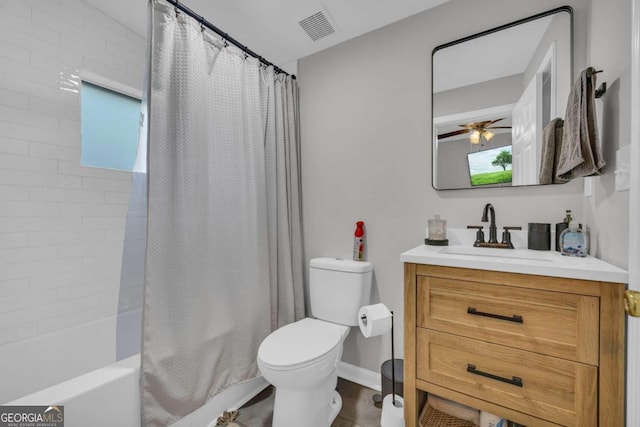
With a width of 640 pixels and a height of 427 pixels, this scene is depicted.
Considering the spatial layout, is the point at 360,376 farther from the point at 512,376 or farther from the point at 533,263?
the point at 533,263

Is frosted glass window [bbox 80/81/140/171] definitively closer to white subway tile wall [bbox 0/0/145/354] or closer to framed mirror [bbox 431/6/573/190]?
white subway tile wall [bbox 0/0/145/354]

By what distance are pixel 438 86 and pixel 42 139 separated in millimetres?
2329

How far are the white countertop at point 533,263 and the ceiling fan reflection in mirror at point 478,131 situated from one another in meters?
→ 0.57

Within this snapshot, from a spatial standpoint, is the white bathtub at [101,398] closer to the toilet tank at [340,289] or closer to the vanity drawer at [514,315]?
the toilet tank at [340,289]

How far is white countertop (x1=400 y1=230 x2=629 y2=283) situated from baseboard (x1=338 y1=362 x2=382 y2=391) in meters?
1.05

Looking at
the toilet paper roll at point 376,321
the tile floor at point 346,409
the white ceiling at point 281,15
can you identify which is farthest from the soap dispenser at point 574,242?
the white ceiling at point 281,15

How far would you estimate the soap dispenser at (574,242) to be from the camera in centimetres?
113

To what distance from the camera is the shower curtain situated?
1276 mm

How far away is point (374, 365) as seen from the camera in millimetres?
1843

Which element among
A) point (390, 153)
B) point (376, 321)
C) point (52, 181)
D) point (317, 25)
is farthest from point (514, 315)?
point (52, 181)

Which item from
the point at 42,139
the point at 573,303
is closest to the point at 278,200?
the point at 42,139

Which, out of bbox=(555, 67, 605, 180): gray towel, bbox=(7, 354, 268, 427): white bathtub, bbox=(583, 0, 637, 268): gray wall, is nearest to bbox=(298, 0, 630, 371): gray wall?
bbox=(583, 0, 637, 268): gray wall

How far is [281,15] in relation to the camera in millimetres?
1684

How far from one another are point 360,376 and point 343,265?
0.81m
